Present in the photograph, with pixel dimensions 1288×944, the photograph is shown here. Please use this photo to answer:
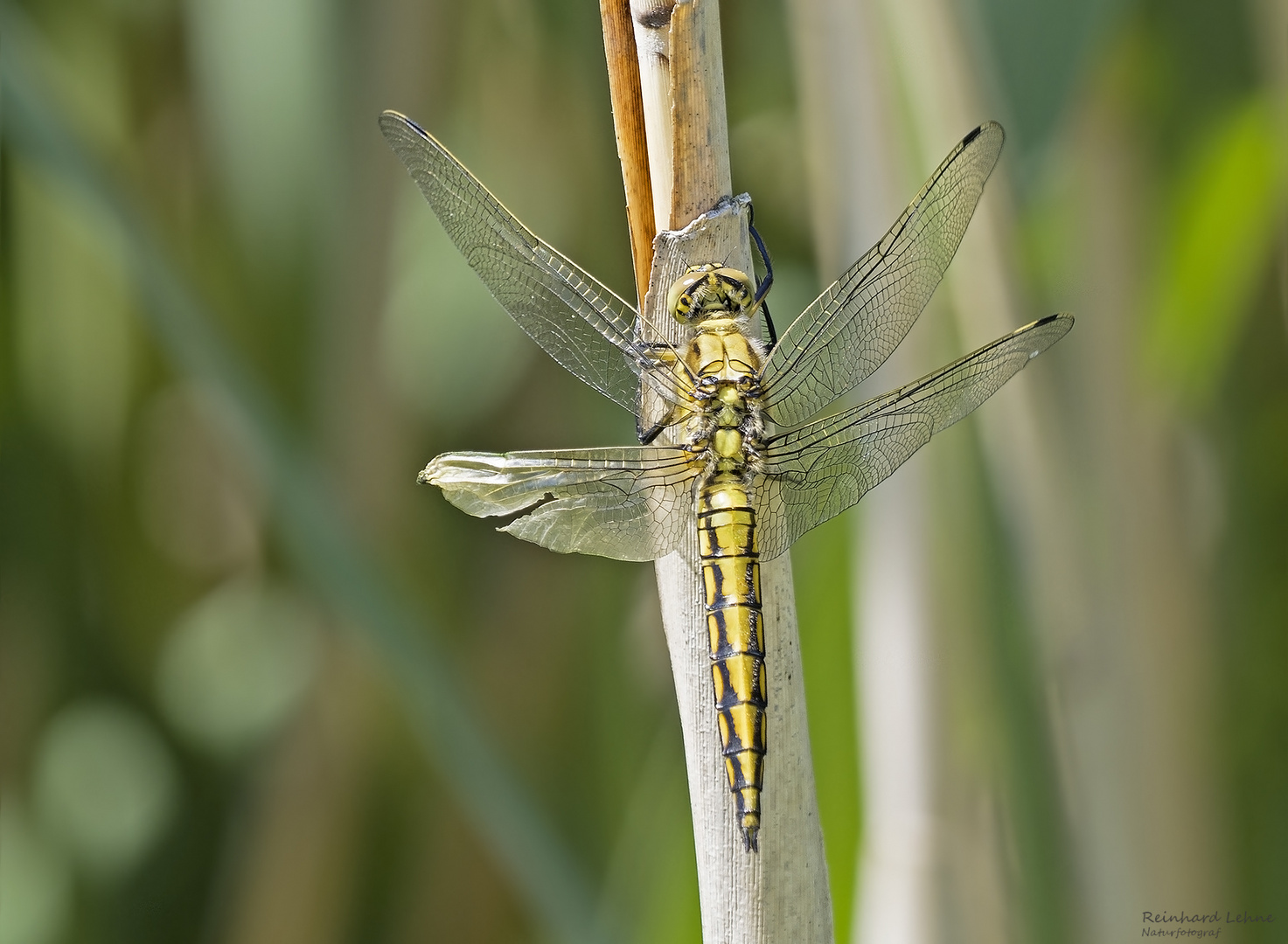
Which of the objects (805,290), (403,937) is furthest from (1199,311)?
(403,937)

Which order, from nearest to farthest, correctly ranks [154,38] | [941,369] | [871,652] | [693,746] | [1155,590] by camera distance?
[693,746], [941,369], [871,652], [1155,590], [154,38]

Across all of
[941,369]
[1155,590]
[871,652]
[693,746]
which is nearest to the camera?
[693,746]

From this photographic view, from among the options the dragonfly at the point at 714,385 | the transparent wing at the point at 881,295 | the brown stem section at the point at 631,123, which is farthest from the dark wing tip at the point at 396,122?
the transparent wing at the point at 881,295

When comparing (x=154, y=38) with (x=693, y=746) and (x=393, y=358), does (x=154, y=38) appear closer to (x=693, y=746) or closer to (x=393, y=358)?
(x=393, y=358)

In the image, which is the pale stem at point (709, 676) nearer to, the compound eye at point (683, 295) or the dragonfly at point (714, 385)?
the compound eye at point (683, 295)

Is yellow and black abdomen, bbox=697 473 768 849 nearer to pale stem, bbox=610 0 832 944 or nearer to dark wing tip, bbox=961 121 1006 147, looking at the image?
pale stem, bbox=610 0 832 944

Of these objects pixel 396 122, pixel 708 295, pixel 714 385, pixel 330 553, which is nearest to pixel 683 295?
pixel 708 295
